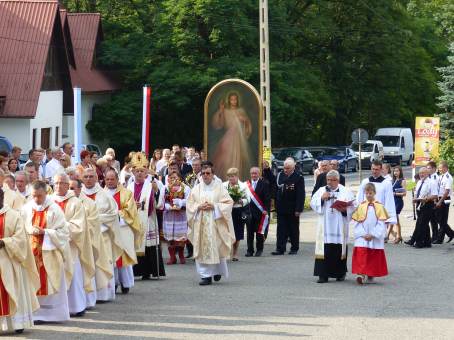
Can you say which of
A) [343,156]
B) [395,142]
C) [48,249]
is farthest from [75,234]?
[395,142]

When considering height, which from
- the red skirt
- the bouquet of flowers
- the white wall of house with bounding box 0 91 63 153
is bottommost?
the red skirt

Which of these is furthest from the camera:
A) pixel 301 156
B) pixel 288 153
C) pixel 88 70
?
pixel 288 153

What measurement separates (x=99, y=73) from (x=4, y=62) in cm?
783

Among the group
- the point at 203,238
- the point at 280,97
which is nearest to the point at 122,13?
the point at 280,97

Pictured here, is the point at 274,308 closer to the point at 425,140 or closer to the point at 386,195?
the point at 386,195

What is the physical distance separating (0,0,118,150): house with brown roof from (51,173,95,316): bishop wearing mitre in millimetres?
32453

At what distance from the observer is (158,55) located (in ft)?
175

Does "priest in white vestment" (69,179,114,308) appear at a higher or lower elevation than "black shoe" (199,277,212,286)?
higher

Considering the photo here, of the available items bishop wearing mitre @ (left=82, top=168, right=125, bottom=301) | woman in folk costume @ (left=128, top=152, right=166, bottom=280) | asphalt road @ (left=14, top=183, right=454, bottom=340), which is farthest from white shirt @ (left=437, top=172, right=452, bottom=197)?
bishop wearing mitre @ (left=82, top=168, right=125, bottom=301)

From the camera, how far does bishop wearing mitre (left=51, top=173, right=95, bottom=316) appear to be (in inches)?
553

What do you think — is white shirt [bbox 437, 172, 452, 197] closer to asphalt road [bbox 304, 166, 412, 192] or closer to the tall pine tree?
asphalt road [bbox 304, 166, 412, 192]

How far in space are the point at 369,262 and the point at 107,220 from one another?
411cm

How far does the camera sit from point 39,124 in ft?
159

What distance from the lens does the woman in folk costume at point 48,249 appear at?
1348 cm
